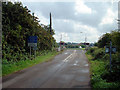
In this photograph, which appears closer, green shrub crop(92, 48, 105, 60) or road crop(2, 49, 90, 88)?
road crop(2, 49, 90, 88)

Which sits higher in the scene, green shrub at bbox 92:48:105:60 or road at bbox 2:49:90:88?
green shrub at bbox 92:48:105:60

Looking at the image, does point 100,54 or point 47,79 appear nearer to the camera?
point 47,79

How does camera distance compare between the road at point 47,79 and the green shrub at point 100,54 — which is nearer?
the road at point 47,79

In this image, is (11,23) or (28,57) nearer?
(11,23)

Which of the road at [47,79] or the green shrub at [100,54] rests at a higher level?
the green shrub at [100,54]

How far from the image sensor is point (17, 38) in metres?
17.0

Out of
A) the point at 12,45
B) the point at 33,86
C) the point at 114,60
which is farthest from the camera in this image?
the point at 12,45

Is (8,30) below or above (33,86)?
A: above

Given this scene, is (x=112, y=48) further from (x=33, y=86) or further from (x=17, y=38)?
(x=17, y=38)

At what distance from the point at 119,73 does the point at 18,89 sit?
6417mm

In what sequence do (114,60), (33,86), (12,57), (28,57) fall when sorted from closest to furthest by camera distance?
(33,86)
(114,60)
(12,57)
(28,57)

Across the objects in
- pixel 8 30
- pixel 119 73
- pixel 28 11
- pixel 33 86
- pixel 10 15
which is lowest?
pixel 33 86

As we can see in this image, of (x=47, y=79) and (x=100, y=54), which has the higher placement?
(x=100, y=54)

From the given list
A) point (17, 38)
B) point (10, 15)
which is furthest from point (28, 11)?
point (17, 38)
